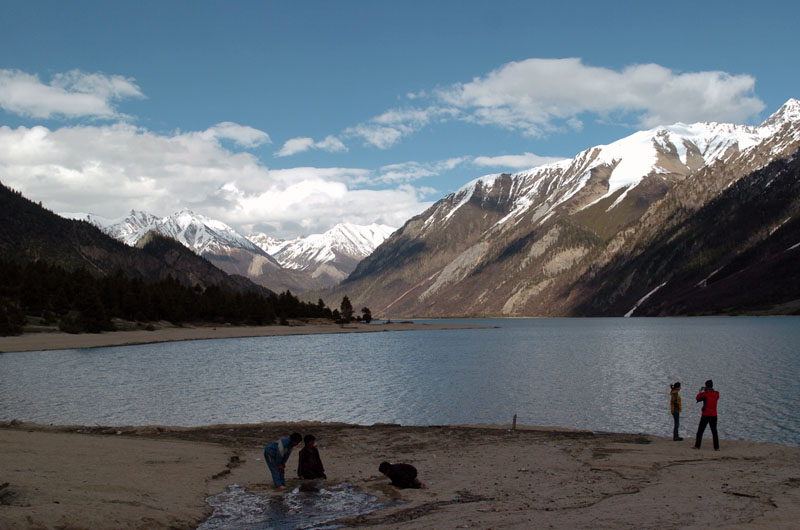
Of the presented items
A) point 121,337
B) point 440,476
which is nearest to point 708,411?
point 440,476

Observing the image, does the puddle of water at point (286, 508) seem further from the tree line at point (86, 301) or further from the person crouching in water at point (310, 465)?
the tree line at point (86, 301)

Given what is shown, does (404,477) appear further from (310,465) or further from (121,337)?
(121,337)

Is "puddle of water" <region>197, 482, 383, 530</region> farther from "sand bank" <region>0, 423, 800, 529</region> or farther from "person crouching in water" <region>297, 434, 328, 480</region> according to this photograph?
"person crouching in water" <region>297, 434, 328, 480</region>

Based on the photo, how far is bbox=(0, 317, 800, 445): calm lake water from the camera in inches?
1665

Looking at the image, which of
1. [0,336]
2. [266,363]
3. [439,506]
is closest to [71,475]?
[439,506]

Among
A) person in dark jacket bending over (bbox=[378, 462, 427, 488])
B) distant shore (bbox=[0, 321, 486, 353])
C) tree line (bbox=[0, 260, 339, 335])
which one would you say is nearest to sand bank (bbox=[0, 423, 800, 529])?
person in dark jacket bending over (bbox=[378, 462, 427, 488])

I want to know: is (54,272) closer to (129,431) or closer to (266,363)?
(266,363)

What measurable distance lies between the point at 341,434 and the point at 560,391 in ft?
84.7

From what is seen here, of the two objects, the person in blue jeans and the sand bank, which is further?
the person in blue jeans

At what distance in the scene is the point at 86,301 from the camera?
427 ft

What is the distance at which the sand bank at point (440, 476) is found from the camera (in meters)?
17.9

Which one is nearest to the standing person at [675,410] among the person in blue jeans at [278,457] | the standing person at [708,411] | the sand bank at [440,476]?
the sand bank at [440,476]

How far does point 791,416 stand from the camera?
39969 mm

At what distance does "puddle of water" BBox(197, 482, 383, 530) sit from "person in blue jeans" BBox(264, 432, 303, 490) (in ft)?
2.40
